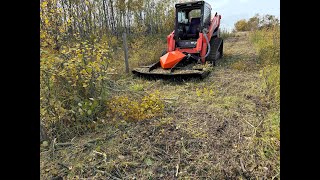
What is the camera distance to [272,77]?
4.29m

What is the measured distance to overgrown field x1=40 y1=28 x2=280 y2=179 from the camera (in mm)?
2371

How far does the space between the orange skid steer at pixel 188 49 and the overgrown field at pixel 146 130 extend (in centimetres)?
149

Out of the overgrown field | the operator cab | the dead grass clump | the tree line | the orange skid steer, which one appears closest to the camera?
the overgrown field

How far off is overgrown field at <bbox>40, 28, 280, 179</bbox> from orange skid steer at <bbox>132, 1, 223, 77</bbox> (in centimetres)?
149

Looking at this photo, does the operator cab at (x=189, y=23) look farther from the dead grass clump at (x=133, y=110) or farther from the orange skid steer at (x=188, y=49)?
the dead grass clump at (x=133, y=110)

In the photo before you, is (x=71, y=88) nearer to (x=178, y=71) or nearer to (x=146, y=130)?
(x=146, y=130)

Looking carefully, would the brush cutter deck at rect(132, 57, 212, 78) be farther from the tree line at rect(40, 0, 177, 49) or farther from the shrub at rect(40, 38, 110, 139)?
the tree line at rect(40, 0, 177, 49)

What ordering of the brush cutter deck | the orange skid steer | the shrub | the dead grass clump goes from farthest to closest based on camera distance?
the orange skid steer
the brush cutter deck
the dead grass clump
the shrub

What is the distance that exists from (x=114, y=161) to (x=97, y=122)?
0.88m

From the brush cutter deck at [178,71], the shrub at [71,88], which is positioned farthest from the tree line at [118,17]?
the shrub at [71,88]

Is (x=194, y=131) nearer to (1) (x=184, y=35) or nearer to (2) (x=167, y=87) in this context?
(2) (x=167, y=87)

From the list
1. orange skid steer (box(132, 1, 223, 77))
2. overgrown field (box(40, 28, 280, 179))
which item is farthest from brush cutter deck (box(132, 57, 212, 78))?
overgrown field (box(40, 28, 280, 179))
